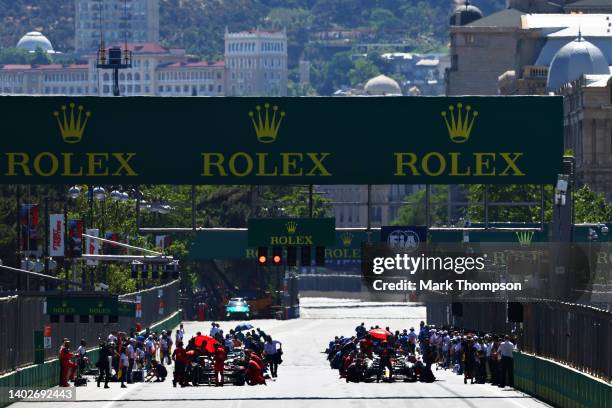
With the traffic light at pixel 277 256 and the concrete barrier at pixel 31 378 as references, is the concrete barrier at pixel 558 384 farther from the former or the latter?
the concrete barrier at pixel 31 378

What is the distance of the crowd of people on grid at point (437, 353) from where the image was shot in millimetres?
64625

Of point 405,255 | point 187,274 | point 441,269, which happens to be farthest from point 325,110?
point 187,274

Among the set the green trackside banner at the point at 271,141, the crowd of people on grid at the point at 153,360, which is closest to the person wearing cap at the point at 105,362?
the crowd of people on grid at the point at 153,360

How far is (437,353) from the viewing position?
81.5 m

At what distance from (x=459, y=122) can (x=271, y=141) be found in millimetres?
5310

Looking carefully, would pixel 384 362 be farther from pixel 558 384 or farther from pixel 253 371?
pixel 558 384

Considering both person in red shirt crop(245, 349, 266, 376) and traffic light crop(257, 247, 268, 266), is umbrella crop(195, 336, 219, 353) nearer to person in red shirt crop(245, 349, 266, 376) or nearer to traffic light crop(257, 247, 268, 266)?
person in red shirt crop(245, 349, 266, 376)

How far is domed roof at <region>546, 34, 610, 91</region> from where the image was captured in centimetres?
19588

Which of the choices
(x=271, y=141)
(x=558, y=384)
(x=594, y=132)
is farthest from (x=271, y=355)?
(x=594, y=132)

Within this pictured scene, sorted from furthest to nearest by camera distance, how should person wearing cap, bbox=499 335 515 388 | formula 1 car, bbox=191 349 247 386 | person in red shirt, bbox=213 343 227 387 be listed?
formula 1 car, bbox=191 349 247 386
person in red shirt, bbox=213 343 227 387
person wearing cap, bbox=499 335 515 388

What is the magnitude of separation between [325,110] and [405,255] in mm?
11275

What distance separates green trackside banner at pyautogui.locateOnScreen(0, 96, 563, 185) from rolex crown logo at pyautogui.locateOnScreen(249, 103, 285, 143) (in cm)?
3

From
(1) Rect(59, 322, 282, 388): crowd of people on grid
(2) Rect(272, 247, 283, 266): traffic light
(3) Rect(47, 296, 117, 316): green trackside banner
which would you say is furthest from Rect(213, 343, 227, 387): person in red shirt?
(2) Rect(272, 247, 283, 266): traffic light

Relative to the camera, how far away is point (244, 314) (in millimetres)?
143250
